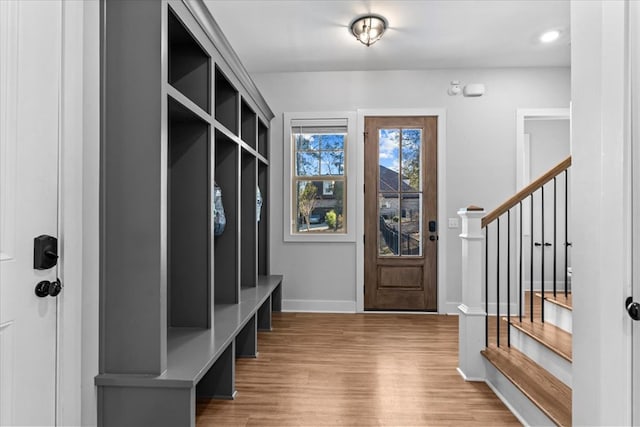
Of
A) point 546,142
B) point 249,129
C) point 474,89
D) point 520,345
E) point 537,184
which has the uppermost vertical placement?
point 474,89

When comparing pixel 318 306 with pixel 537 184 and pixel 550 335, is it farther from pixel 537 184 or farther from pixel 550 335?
pixel 537 184

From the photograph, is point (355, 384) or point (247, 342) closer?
point (355, 384)

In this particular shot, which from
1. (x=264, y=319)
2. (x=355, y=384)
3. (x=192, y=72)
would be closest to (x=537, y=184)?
(x=355, y=384)

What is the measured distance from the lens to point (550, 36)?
3.62 meters

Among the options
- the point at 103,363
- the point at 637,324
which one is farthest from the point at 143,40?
the point at 637,324

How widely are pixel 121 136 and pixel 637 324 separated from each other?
194 centimetres

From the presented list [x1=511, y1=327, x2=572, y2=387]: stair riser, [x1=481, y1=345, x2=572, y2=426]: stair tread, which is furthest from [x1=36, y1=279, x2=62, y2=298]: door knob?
[x1=511, y1=327, x2=572, y2=387]: stair riser

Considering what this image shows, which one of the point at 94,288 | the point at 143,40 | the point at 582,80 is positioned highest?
the point at 143,40

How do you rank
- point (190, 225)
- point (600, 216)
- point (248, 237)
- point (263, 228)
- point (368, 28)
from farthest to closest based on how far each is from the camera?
1. point (263, 228)
2. point (248, 237)
3. point (368, 28)
4. point (190, 225)
5. point (600, 216)

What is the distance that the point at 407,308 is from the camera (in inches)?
173

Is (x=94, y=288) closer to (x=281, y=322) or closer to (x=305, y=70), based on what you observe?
(x=281, y=322)

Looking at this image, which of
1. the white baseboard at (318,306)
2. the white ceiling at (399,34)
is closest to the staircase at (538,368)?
the white baseboard at (318,306)

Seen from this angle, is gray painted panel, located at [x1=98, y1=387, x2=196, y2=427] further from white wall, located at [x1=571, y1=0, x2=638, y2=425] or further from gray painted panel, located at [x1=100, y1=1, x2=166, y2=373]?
white wall, located at [x1=571, y1=0, x2=638, y2=425]

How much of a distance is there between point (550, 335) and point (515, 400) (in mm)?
548
